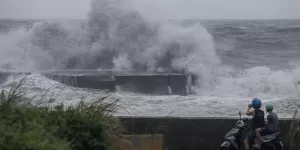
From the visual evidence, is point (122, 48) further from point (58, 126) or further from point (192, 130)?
point (58, 126)

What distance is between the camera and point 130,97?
14.7 metres

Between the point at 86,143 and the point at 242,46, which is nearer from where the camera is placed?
the point at 86,143

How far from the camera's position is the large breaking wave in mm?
20797

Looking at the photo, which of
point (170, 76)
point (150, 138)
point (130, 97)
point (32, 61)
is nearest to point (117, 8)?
point (32, 61)

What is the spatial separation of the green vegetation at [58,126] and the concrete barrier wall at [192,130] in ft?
5.20

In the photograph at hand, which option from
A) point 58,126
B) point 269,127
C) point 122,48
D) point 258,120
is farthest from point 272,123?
point 122,48

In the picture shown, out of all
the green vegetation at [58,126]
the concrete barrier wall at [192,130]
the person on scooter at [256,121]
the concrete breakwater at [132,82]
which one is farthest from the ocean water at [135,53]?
the green vegetation at [58,126]

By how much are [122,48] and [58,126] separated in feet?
60.3

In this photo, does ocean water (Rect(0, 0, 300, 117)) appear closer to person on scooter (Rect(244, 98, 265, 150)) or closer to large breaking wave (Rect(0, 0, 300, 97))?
large breaking wave (Rect(0, 0, 300, 97))

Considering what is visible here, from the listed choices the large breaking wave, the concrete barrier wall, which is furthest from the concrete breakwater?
the concrete barrier wall

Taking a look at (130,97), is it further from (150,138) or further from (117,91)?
(150,138)

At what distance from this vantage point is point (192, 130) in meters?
7.84

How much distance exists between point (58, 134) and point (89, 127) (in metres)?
0.44

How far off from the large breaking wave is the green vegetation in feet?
44.5
